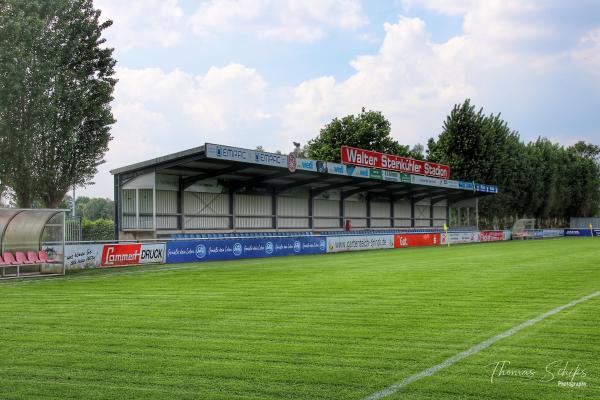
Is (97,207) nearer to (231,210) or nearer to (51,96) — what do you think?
(231,210)

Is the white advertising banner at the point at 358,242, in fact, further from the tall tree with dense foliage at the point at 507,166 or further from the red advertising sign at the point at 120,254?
the tall tree with dense foliage at the point at 507,166

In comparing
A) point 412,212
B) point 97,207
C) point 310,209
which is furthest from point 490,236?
point 97,207

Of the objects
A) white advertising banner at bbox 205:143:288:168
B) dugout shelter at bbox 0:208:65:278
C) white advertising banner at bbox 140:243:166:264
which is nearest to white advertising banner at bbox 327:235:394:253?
white advertising banner at bbox 205:143:288:168

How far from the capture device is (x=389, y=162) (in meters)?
42.6

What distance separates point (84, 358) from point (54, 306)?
549cm

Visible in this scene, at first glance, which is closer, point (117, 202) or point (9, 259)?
point (9, 259)

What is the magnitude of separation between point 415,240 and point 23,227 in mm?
29647

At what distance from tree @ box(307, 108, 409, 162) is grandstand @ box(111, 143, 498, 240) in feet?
37.5

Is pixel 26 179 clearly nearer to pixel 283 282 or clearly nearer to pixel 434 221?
pixel 283 282

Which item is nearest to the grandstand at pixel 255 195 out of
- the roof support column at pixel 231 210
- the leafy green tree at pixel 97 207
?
the roof support column at pixel 231 210

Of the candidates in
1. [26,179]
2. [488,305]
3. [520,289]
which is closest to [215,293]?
[488,305]

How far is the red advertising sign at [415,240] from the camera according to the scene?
40625mm

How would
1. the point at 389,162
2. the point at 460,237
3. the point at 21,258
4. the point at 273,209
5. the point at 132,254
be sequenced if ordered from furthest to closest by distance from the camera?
the point at 460,237
the point at 389,162
the point at 273,209
the point at 132,254
the point at 21,258

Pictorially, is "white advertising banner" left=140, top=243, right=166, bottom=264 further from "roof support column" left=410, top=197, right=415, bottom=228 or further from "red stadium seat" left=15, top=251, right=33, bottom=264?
"roof support column" left=410, top=197, right=415, bottom=228
